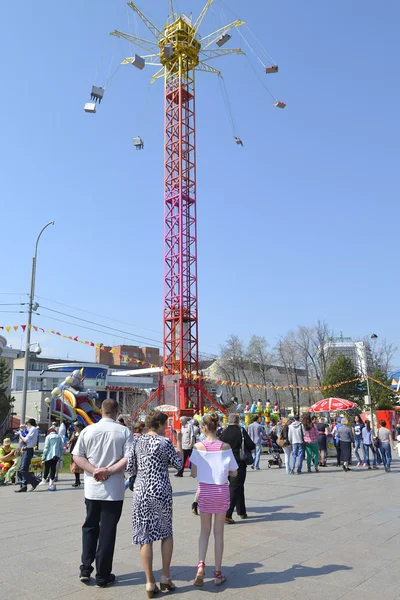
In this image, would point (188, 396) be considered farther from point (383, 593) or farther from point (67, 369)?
point (383, 593)

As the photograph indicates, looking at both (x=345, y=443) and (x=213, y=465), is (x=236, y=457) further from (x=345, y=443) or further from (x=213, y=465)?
(x=345, y=443)

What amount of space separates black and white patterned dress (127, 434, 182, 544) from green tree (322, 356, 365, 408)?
158 ft

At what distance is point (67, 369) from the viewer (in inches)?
2399

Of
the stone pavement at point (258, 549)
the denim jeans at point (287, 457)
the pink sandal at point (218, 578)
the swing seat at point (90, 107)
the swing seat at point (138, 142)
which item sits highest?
the swing seat at point (138, 142)

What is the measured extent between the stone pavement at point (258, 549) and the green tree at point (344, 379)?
135 feet

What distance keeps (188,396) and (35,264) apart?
18888mm

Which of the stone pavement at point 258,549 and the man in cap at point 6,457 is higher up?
the man in cap at point 6,457

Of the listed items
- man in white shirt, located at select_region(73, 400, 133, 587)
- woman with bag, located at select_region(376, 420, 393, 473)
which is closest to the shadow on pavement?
man in white shirt, located at select_region(73, 400, 133, 587)

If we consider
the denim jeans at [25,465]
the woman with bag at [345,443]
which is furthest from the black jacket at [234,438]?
the woman with bag at [345,443]

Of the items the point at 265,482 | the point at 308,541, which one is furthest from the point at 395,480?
the point at 308,541

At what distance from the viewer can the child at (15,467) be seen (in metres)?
13.4

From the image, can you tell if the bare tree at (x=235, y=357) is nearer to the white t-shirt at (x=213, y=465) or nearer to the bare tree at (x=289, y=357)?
the bare tree at (x=289, y=357)

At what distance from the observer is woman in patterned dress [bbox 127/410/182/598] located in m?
4.77

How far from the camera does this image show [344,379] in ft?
168
